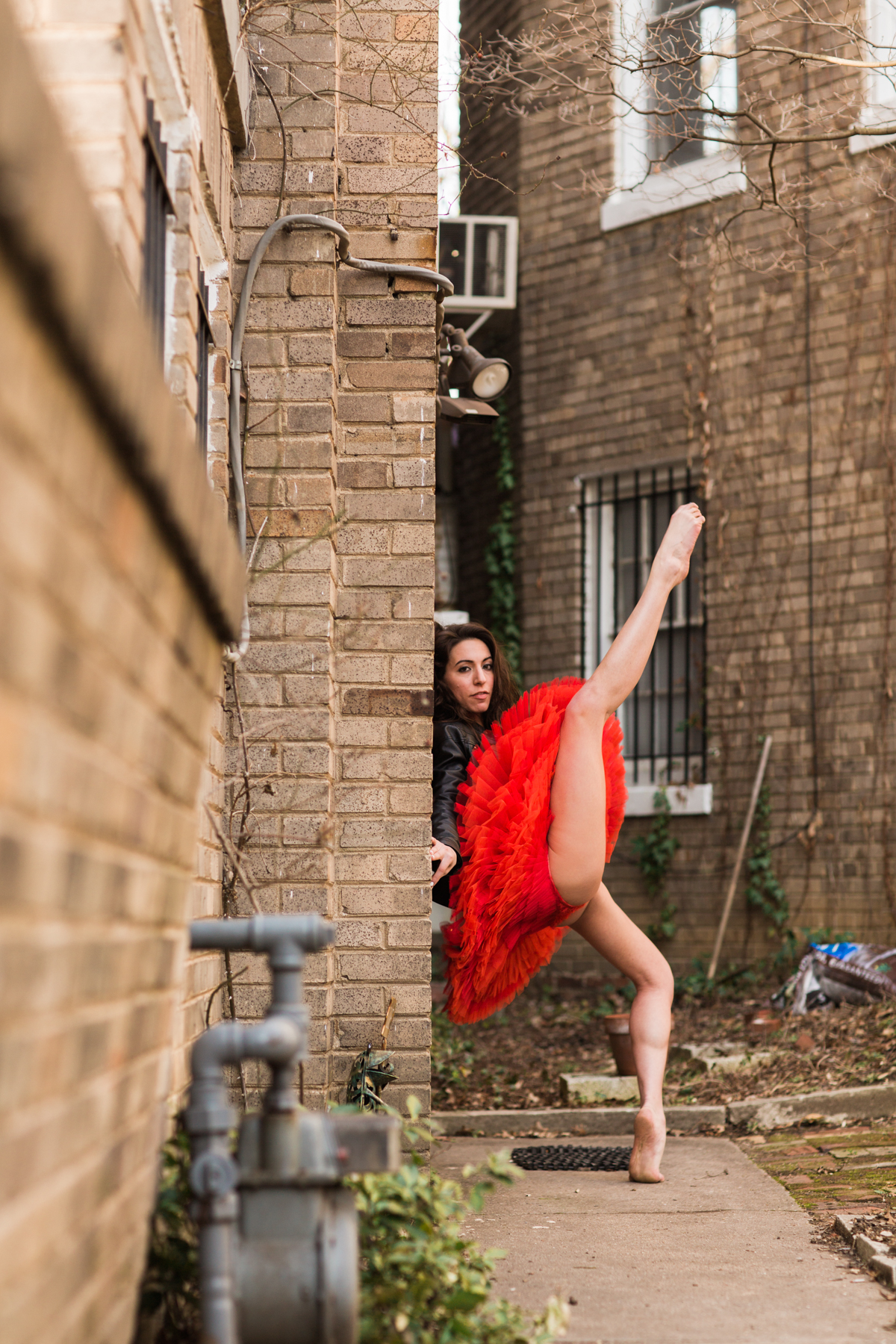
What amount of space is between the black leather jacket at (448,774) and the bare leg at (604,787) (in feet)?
1.51

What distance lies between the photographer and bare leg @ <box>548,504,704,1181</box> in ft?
13.5

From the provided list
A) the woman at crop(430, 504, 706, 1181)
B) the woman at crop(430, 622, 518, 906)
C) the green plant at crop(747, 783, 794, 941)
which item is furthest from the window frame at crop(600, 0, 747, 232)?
the woman at crop(430, 504, 706, 1181)

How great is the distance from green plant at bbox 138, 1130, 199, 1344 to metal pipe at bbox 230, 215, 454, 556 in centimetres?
215

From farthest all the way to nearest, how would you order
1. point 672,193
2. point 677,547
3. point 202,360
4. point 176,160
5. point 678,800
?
point 672,193, point 678,800, point 677,547, point 202,360, point 176,160

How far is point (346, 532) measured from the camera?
455 centimetres

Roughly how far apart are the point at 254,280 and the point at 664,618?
5.57 m

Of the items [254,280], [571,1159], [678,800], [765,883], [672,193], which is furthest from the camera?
[672,193]

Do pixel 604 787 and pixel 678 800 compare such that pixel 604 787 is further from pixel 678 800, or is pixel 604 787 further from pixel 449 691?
pixel 678 800

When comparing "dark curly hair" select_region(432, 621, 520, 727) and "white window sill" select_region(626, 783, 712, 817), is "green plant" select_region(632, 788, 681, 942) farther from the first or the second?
"dark curly hair" select_region(432, 621, 520, 727)

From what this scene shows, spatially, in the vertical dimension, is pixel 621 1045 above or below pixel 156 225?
below

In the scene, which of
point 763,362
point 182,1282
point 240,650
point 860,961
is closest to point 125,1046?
point 182,1282

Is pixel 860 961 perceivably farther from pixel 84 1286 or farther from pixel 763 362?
pixel 84 1286

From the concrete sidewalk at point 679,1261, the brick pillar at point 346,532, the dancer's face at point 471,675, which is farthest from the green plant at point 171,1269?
the dancer's face at point 471,675

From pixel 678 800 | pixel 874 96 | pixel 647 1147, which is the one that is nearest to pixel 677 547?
pixel 647 1147
